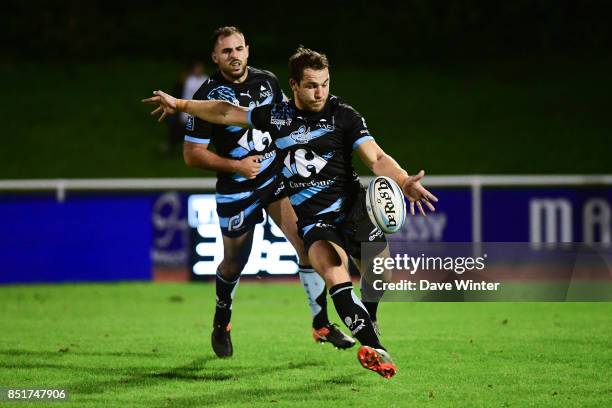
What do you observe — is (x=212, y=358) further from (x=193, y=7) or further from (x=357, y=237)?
(x=193, y=7)

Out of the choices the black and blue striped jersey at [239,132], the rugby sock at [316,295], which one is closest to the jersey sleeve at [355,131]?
the black and blue striped jersey at [239,132]

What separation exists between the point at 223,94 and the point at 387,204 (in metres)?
1.87

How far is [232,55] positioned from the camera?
8.46m

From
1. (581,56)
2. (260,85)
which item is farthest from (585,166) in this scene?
(260,85)

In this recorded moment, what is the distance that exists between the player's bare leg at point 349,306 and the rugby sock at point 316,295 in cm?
114

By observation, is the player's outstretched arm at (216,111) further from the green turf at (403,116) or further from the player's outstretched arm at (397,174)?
the green turf at (403,116)

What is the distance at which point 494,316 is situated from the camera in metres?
11.3

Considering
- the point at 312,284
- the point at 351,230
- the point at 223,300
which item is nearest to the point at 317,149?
the point at 351,230

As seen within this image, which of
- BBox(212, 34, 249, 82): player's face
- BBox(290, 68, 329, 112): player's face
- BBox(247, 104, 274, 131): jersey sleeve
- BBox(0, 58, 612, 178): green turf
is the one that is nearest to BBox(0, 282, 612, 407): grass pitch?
BBox(247, 104, 274, 131): jersey sleeve

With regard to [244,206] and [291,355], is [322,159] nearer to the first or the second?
[244,206]

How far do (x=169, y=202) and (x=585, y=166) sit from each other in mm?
10322

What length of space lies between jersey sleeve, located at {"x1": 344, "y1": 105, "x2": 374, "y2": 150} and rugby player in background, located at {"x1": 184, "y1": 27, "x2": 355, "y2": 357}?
1104 millimetres

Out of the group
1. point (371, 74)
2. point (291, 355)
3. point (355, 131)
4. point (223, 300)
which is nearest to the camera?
point (355, 131)

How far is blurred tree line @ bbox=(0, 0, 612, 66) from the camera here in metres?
26.7
